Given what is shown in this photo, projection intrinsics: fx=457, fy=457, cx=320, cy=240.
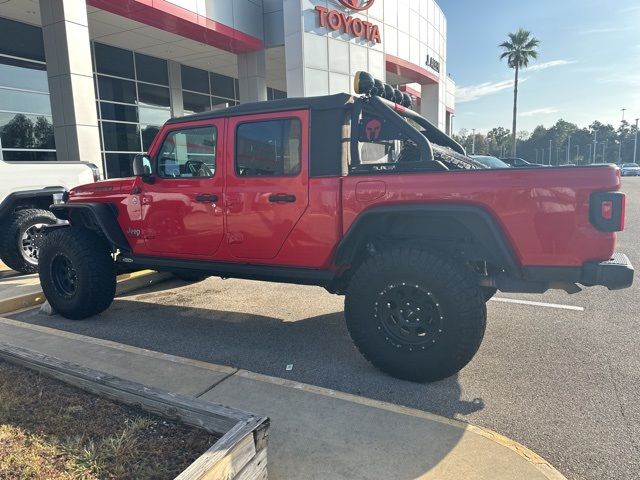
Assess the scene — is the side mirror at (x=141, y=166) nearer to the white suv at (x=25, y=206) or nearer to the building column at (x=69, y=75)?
the white suv at (x=25, y=206)

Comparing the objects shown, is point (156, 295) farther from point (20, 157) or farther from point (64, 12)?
point (20, 157)

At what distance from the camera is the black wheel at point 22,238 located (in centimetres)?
638

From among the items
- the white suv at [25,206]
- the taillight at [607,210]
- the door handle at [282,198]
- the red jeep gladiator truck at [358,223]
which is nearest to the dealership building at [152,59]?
the white suv at [25,206]

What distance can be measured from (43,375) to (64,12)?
947cm

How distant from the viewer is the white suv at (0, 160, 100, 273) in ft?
21.0

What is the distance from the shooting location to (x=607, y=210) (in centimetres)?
274

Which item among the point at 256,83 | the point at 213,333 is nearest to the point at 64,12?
the point at 256,83

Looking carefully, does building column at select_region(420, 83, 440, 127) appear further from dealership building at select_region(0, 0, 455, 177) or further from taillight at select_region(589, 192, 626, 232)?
taillight at select_region(589, 192, 626, 232)

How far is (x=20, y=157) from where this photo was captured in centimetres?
1353

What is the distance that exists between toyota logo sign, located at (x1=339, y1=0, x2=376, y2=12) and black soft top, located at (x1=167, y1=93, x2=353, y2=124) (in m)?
14.5

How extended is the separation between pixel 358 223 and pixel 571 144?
122492mm

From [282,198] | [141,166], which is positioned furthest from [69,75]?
[282,198]

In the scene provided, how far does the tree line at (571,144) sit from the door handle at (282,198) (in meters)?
96.6

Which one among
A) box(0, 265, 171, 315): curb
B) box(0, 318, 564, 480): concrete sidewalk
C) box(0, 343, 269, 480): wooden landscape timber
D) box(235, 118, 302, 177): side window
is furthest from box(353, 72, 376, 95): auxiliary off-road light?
box(0, 265, 171, 315): curb
